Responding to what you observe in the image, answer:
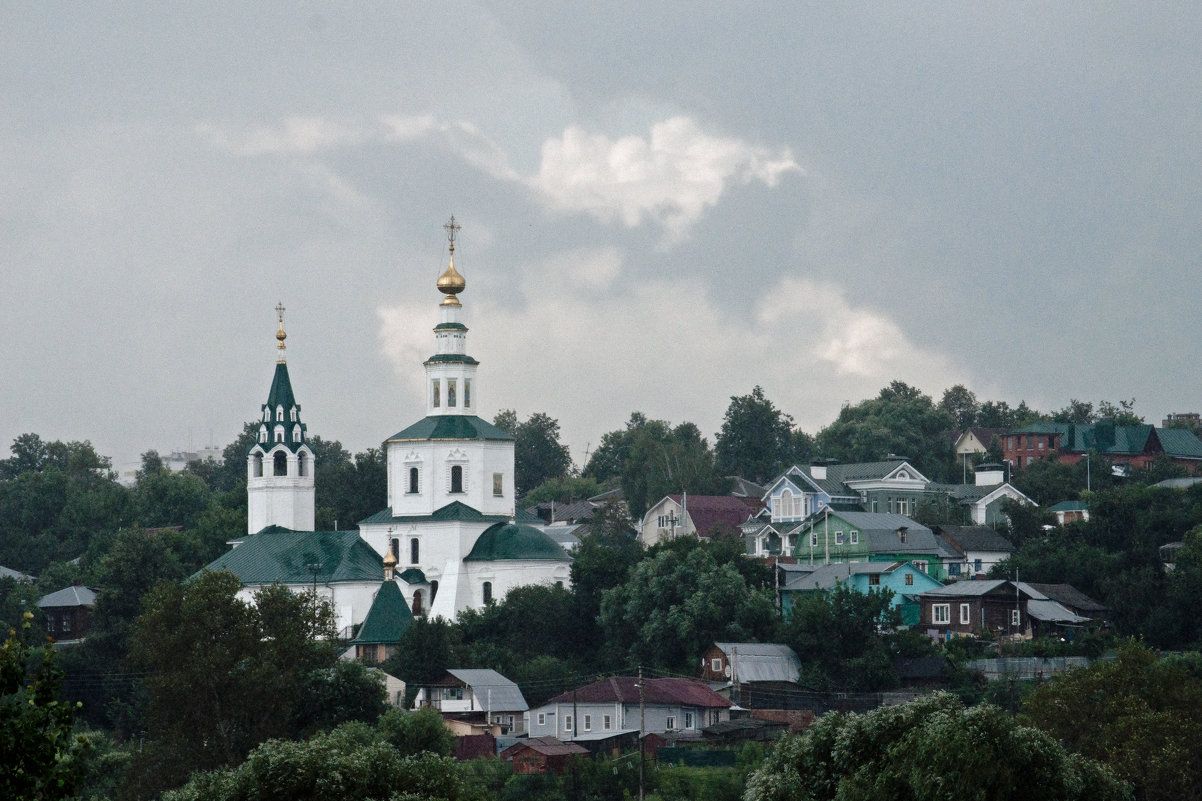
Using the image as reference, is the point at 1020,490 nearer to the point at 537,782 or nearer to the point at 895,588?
the point at 895,588

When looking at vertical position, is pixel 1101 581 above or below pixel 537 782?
above

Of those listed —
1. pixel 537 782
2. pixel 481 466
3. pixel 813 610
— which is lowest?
pixel 537 782

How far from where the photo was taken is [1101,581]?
59.3 meters

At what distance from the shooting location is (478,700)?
51.0 meters

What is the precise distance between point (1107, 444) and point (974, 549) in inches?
1032

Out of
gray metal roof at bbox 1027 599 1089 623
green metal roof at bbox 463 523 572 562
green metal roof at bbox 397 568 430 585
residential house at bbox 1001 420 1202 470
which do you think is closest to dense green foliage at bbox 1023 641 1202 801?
gray metal roof at bbox 1027 599 1089 623

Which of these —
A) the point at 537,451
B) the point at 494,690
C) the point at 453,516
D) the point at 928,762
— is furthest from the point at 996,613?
the point at 537,451

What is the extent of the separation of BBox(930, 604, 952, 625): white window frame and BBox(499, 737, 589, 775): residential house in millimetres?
15918

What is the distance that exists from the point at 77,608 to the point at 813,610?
31504mm

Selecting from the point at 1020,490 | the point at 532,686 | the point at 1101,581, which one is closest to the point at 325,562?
the point at 532,686

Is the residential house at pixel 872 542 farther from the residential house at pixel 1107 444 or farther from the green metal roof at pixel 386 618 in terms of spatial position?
the residential house at pixel 1107 444

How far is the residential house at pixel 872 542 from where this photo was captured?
65.0 meters

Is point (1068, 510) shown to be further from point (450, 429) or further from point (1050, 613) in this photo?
point (450, 429)

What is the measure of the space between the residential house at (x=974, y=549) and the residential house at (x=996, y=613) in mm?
6400
